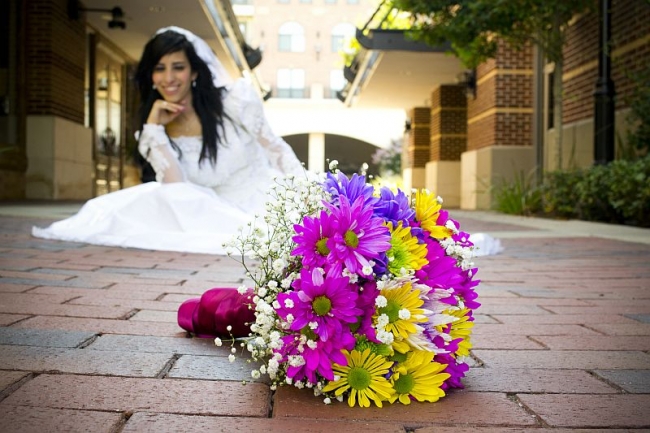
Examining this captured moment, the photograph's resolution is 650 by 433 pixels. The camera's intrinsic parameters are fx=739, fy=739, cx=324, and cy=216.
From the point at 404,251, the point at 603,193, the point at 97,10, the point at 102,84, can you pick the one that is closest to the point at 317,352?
the point at 404,251

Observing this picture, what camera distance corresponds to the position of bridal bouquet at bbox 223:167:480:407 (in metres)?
1.63

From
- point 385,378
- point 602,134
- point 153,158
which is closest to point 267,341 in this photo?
point 385,378

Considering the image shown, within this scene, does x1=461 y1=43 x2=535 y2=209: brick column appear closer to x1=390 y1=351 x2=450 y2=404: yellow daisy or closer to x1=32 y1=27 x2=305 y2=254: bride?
x1=32 y1=27 x2=305 y2=254: bride

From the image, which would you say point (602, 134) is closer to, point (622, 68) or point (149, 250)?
point (622, 68)

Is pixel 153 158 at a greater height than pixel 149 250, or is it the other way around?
pixel 153 158

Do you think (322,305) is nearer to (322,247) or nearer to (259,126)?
(322,247)

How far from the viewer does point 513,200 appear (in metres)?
12.2

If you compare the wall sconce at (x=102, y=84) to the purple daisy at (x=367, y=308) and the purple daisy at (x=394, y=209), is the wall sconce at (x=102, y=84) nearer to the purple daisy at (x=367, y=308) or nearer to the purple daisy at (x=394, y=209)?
the purple daisy at (x=394, y=209)

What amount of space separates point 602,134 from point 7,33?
33.1 feet

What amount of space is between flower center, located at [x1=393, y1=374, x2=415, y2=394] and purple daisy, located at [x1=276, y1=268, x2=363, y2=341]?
18cm

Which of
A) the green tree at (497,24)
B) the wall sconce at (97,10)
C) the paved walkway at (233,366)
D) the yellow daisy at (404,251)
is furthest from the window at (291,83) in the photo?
the yellow daisy at (404,251)

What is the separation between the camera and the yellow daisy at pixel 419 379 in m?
1.70

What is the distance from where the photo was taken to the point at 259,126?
6594 mm

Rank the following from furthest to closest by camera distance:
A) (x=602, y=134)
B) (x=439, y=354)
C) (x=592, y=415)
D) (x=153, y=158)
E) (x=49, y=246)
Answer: (x=602, y=134), (x=153, y=158), (x=49, y=246), (x=439, y=354), (x=592, y=415)
